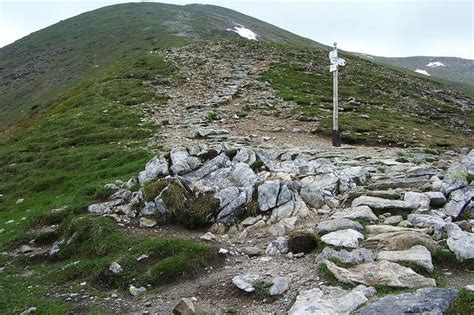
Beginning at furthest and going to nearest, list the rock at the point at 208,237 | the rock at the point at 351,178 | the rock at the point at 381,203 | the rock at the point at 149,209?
1. the rock at the point at 351,178
2. the rock at the point at 149,209
3. the rock at the point at 208,237
4. the rock at the point at 381,203

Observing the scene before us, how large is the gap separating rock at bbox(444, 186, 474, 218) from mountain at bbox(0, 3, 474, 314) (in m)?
0.05

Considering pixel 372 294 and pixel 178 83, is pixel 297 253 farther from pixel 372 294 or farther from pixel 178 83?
pixel 178 83

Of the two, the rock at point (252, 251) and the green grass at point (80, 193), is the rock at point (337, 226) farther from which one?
the green grass at point (80, 193)

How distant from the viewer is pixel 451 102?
46062mm

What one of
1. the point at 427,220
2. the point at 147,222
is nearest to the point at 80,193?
the point at 147,222

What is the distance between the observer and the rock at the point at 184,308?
9.06 meters

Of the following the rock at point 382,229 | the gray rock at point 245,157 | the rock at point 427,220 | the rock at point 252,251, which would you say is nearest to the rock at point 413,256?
the rock at point 382,229

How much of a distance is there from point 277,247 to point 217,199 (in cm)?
346

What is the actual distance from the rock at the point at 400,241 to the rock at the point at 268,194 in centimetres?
371

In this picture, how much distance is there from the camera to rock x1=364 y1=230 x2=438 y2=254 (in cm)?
1009

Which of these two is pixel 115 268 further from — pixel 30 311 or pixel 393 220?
pixel 393 220

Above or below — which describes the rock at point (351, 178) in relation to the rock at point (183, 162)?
below

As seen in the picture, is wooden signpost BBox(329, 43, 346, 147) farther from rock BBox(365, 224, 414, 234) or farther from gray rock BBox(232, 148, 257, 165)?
rock BBox(365, 224, 414, 234)

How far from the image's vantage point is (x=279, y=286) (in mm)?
9508
